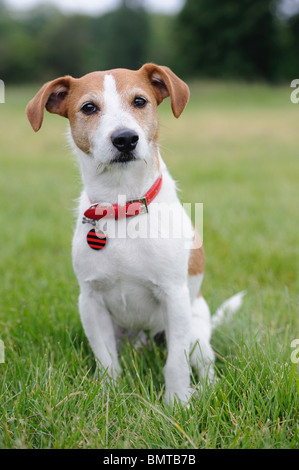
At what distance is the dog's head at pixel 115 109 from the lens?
2.28 metres

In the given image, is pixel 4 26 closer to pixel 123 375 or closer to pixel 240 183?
pixel 240 183

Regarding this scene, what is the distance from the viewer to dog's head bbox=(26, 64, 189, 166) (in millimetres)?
2281

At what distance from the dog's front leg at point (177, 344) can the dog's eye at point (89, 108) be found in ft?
3.21

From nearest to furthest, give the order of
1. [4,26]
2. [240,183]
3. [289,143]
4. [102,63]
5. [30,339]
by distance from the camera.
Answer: [30,339], [240,183], [289,143], [102,63], [4,26]

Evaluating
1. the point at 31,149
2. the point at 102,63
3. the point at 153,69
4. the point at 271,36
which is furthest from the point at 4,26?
the point at 153,69

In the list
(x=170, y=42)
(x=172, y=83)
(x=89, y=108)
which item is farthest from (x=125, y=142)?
(x=170, y=42)

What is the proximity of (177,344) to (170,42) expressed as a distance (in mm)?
40744

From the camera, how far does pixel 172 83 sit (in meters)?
2.47

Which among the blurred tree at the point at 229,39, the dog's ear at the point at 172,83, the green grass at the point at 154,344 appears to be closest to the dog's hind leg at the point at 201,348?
the green grass at the point at 154,344

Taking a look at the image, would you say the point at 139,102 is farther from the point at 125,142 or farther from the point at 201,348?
the point at 201,348

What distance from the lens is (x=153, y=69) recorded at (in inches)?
100

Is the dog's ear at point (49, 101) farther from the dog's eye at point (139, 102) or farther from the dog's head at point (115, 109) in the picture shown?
the dog's eye at point (139, 102)

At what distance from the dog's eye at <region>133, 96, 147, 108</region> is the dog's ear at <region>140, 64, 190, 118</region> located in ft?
0.48

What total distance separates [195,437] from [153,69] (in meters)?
1.77
